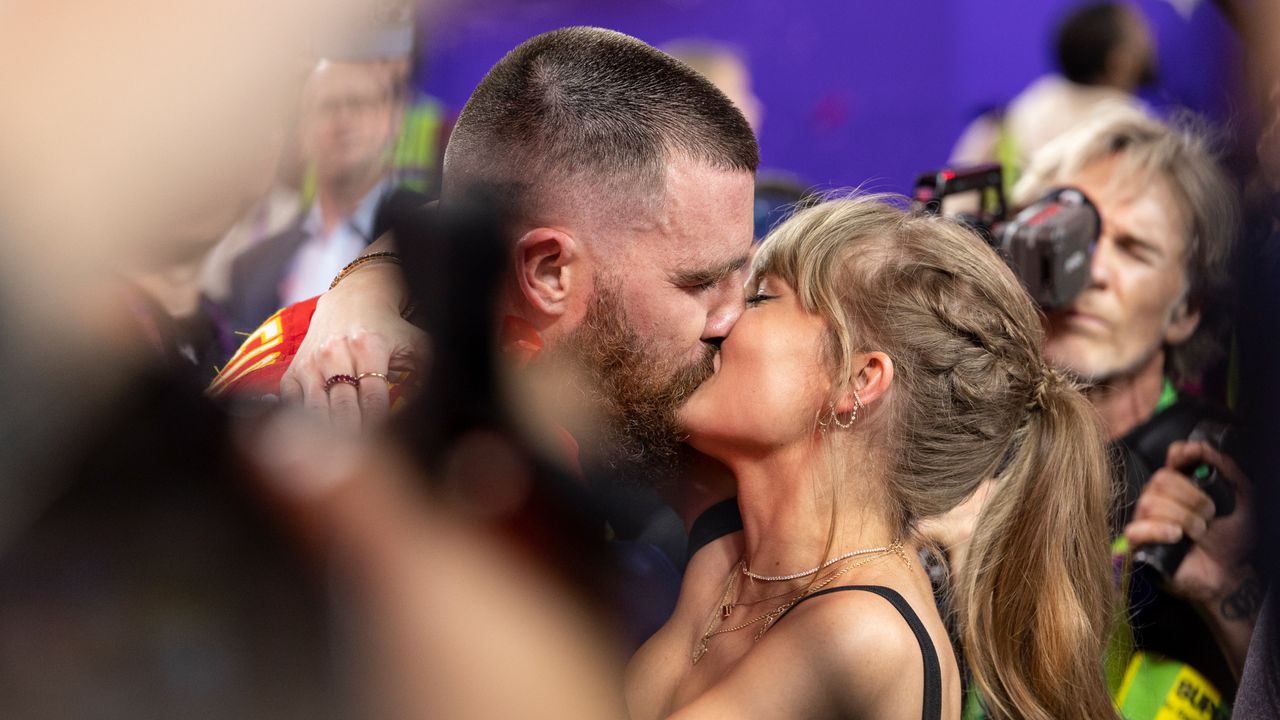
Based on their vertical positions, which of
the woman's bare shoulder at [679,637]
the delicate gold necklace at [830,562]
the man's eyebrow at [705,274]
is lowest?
the woman's bare shoulder at [679,637]

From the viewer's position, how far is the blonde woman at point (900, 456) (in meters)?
1.64

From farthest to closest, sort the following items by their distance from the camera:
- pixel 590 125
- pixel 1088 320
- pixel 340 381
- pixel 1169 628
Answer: pixel 1088 320
pixel 1169 628
pixel 590 125
pixel 340 381

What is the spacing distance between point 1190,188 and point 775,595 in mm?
1410

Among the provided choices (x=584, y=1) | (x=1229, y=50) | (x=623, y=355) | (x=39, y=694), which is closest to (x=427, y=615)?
(x=39, y=694)

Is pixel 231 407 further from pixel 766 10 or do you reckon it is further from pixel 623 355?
pixel 766 10

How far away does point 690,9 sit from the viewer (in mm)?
3416

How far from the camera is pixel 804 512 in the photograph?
1682 millimetres

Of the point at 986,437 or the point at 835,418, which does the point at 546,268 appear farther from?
the point at 986,437

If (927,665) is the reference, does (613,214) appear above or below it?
above

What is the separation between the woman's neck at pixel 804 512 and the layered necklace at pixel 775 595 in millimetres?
15

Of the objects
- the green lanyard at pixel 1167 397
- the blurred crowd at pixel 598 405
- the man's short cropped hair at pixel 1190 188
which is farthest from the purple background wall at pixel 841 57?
the green lanyard at pixel 1167 397

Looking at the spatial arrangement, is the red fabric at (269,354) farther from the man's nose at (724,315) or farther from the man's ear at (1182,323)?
the man's ear at (1182,323)

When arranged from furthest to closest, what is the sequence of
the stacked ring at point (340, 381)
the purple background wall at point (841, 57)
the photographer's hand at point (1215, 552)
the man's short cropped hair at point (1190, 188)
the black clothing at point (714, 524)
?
the purple background wall at point (841, 57) < the man's short cropped hair at point (1190, 188) < the photographer's hand at point (1215, 552) < the black clothing at point (714, 524) < the stacked ring at point (340, 381)

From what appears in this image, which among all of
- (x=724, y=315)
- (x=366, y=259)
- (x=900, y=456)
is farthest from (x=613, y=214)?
(x=900, y=456)
